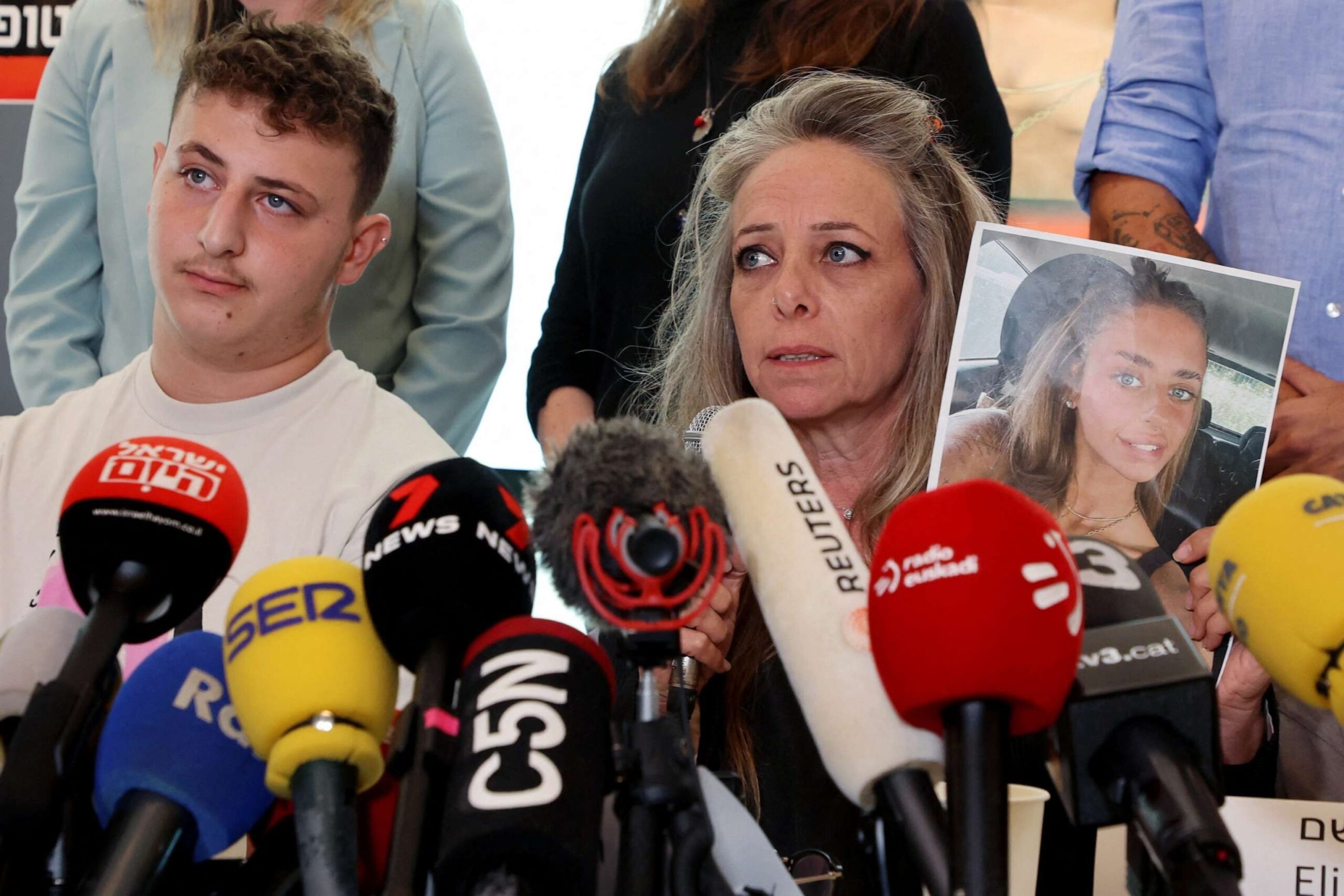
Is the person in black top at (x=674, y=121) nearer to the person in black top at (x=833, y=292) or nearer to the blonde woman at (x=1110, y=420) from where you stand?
the person in black top at (x=833, y=292)

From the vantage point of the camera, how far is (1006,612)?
28.0 inches

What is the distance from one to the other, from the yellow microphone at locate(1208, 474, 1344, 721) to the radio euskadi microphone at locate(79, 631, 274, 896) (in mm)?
650

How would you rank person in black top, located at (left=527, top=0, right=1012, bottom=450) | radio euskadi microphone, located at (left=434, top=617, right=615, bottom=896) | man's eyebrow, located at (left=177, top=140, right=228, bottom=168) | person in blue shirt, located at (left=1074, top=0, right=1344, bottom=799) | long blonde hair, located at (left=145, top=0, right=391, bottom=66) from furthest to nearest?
long blonde hair, located at (left=145, top=0, right=391, bottom=66)
person in black top, located at (left=527, top=0, right=1012, bottom=450)
man's eyebrow, located at (left=177, top=140, right=228, bottom=168)
person in blue shirt, located at (left=1074, top=0, right=1344, bottom=799)
radio euskadi microphone, located at (left=434, top=617, right=615, bottom=896)

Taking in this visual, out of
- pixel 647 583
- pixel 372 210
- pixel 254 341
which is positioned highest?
pixel 372 210

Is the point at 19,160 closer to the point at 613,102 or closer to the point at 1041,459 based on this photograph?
the point at 613,102

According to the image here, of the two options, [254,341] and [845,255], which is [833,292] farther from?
[254,341]

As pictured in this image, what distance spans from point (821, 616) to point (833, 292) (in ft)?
3.36

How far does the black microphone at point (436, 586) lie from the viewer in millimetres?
721

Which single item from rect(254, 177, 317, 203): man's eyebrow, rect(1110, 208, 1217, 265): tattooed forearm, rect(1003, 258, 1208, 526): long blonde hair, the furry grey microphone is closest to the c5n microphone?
the furry grey microphone

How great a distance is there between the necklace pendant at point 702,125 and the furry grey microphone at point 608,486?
4.74 ft

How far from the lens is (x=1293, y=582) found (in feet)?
2.57

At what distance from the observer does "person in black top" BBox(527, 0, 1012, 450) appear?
2121 millimetres

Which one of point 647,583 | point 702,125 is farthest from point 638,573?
point 702,125

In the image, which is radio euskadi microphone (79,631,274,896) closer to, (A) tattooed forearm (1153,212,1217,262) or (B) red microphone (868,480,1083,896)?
(B) red microphone (868,480,1083,896)
